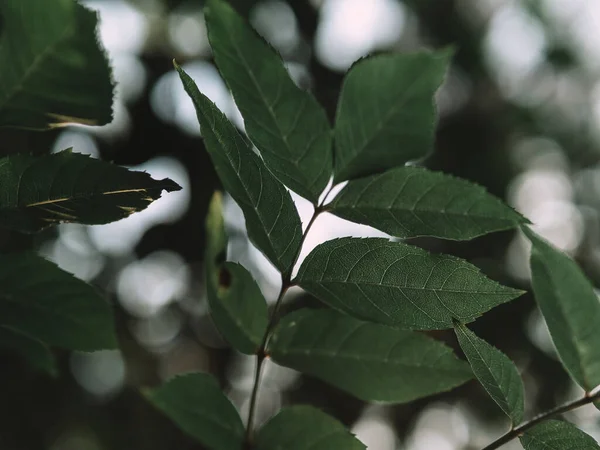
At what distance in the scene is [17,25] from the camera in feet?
1.51

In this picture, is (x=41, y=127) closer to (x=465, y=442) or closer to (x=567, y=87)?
(x=465, y=442)

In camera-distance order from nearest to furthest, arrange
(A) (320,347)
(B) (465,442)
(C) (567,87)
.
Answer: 1. (A) (320,347)
2. (B) (465,442)
3. (C) (567,87)

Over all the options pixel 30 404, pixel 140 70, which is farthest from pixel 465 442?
pixel 140 70

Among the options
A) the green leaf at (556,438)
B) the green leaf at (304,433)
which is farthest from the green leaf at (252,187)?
the green leaf at (556,438)

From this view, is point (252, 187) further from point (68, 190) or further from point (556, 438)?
point (556, 438)

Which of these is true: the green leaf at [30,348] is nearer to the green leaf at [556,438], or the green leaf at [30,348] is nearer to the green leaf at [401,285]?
the green leaf at [401,285]

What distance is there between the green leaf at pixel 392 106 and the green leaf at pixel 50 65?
197 mm

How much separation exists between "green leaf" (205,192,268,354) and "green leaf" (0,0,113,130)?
14 centimetres

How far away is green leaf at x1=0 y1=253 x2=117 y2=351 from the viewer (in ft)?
1.61

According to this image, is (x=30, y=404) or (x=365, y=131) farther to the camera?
(x=30, y=404)

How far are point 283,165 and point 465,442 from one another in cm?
333

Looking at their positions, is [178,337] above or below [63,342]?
below

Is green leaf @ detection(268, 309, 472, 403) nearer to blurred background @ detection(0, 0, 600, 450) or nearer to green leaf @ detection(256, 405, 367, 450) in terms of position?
green leaf @ detection(256, 405, 367, 450)

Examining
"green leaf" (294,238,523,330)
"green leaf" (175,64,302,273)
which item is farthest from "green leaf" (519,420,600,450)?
"green leaf" (175,64,302,273)
